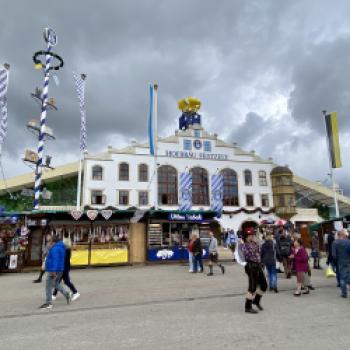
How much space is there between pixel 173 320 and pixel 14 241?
12.5 meters

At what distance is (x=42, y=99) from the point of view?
21.3m

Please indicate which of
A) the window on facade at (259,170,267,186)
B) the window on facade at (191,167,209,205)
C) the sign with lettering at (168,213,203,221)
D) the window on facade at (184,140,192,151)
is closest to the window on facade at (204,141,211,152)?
the window on facade at (184,140,192,151)

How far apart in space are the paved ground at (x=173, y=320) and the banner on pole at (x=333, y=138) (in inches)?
643

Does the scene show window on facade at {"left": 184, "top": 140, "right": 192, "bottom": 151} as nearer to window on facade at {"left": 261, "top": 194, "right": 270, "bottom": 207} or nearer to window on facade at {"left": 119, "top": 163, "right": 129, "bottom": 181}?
window on facade at {"left": 119, "top": 163, "right": 129, "bottom": 181}

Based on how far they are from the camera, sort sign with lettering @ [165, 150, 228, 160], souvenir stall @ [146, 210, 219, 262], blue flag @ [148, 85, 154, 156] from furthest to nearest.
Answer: sign with lettering @ [165, 150, 228, 160] < blue flag @ [148, 85, 154, 156] < souvenir stall @ [146, 210, 219, 262]

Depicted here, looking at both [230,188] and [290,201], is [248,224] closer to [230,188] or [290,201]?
[230,188]

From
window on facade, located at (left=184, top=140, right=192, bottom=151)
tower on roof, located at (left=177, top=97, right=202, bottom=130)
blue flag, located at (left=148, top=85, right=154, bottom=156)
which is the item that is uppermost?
tower on roof, located at (left=177, top=97, right=202, bottom=130)

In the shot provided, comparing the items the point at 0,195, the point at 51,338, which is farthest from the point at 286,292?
the point at 0,195

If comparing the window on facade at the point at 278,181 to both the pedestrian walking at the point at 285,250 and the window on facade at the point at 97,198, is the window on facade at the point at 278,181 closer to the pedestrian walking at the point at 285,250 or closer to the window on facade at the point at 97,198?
the window on facade at the point at 97,198

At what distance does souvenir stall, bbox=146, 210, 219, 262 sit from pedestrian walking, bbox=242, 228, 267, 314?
1048 cm

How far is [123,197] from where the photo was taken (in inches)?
1252

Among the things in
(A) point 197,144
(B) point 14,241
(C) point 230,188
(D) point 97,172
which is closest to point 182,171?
(A) point 197,144

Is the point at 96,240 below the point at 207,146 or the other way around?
below

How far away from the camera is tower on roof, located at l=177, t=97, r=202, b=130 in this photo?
126 ft
